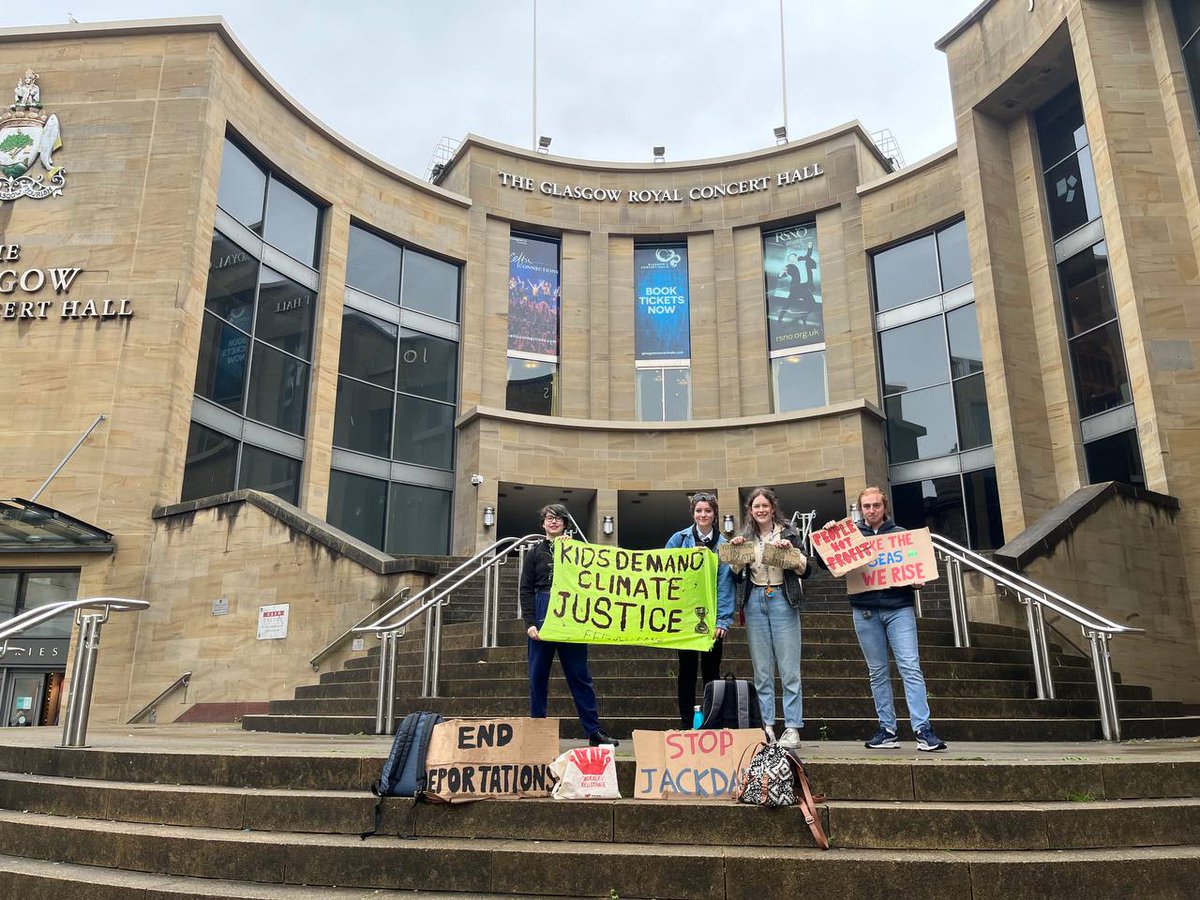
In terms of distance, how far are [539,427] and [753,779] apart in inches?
734

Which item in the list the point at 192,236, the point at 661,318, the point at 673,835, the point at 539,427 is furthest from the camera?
the point at 661,318

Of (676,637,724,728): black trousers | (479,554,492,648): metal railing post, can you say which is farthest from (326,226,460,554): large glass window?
(676,637,724,728): black trousers

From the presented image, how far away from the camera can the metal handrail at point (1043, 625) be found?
8.05m

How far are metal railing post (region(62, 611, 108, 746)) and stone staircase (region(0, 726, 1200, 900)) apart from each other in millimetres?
1753

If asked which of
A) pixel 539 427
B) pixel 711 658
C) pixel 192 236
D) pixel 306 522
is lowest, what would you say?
pixel 711 658

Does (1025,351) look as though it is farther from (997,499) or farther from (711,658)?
(711,658)

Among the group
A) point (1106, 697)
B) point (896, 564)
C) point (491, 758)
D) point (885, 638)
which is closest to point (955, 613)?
point (1106, 697)

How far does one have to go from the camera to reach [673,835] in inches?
190

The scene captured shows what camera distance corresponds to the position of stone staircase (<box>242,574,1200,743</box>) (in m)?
8.05

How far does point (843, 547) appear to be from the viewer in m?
6.82

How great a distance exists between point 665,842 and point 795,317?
22.3m

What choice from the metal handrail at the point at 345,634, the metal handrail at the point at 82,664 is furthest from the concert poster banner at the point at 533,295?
the metal handrail at the point at 82,664

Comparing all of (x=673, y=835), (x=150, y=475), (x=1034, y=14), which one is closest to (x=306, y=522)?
(x=150, y=475)

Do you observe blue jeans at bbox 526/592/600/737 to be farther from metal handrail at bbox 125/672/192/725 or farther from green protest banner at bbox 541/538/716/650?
metal handrail at bbox 125/672/192/725
